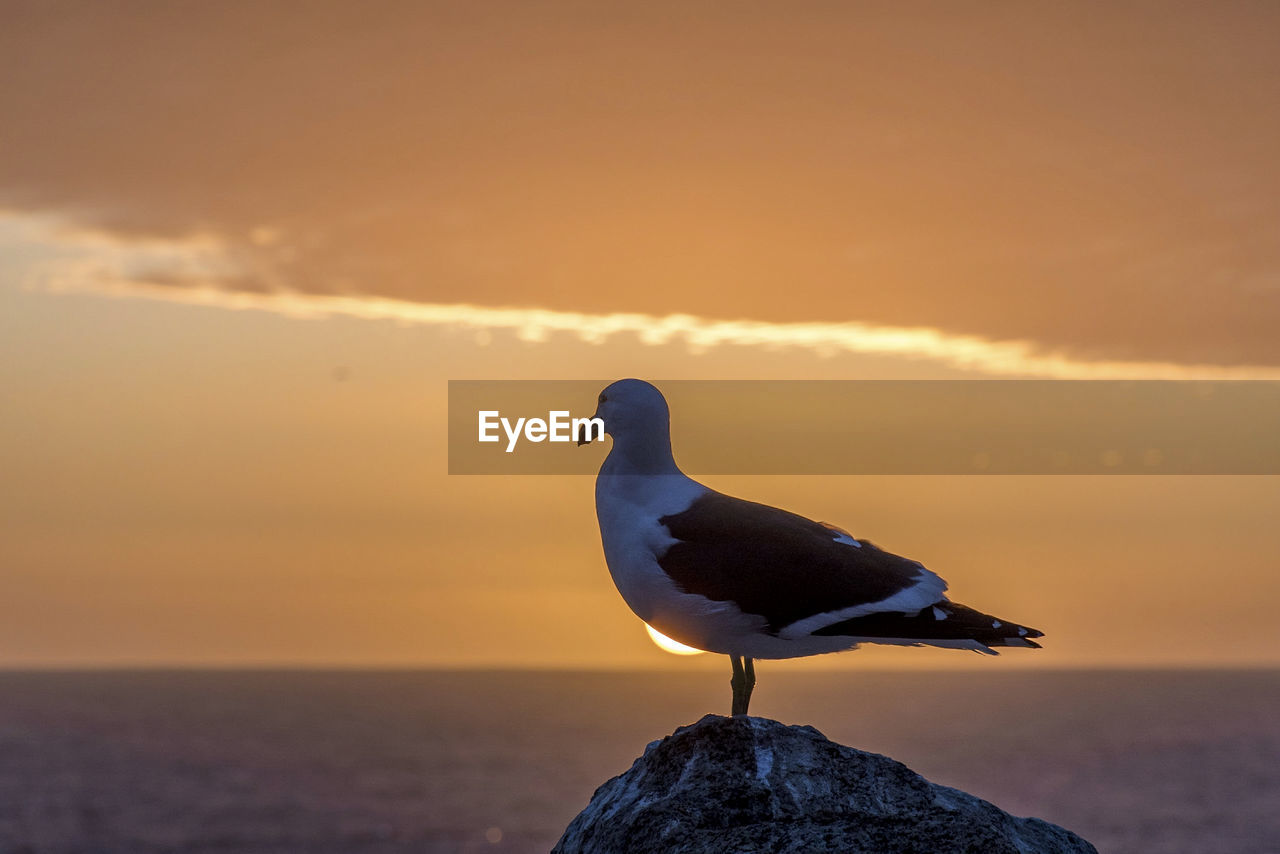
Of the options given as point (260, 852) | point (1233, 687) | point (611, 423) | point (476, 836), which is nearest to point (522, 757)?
point (476, 836)

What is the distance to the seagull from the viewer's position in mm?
7645

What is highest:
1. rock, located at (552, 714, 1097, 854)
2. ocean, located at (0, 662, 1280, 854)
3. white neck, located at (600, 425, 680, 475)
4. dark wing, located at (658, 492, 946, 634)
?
white neck, located at (600, 425, 680, 475)

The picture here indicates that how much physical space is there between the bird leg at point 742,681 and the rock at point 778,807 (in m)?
0.60

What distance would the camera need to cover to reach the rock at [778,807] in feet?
19.9

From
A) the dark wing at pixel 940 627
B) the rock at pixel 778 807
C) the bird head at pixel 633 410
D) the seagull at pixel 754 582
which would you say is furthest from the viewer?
the bird head at pixel 633 410

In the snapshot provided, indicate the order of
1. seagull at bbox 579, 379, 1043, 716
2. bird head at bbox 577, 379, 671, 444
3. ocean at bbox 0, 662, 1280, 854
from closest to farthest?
1. seagull at bbox 579, 379, 1043, 716
2. bird head at bbox 577, 379, 671, 444
3. ocean at bbox 0, 662, 1280, 854

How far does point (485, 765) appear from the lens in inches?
3044

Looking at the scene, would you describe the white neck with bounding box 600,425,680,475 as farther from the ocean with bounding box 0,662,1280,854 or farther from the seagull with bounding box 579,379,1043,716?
the ocean with bounding box 0,662,1280,854

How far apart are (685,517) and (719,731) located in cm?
159

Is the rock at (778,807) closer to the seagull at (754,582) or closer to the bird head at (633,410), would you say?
the seagull at (754,582)

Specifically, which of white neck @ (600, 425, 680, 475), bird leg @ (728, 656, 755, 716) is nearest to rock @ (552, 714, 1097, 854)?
bird leg @ (728, 656, 755, 716)

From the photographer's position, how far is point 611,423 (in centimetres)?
848

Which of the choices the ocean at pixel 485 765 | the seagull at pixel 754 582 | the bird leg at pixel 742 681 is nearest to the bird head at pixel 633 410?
the seagull at pixel 754 582

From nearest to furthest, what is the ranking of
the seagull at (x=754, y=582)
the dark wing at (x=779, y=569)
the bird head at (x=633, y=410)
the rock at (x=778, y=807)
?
the rock at (x=778, y=807), the seagull at (x=754, y=582), the dark wing at (x=779, y=569), the bird head at (x=633, y=410)
